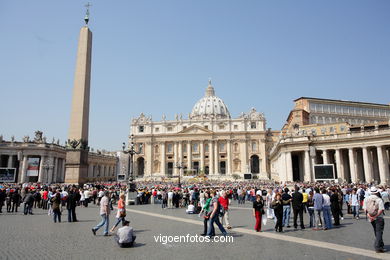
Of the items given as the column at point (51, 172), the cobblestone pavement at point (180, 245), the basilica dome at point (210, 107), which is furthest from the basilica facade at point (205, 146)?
the cobblestone pavement at point (180, 245)

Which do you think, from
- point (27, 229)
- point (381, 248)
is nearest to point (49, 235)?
point (27, 229)

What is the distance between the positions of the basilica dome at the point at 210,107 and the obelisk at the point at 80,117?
81557mm

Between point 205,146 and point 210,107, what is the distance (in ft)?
105

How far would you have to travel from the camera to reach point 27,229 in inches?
345

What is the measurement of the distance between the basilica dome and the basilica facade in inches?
1016

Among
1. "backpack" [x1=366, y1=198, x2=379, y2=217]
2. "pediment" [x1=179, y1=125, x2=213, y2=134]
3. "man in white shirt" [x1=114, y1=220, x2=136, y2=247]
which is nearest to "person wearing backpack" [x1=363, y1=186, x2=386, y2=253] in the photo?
"backpack" [x1=366, y1=198, x2=379, y2=217]

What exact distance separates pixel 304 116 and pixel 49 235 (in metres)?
55.6

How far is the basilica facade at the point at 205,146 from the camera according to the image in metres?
72.9

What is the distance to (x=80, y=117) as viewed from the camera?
1892 centimetres

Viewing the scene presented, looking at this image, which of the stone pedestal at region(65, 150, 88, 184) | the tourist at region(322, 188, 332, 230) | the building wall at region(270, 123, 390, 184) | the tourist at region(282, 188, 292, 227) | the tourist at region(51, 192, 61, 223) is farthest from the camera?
the building wall at region(270, 123, 390, 184)

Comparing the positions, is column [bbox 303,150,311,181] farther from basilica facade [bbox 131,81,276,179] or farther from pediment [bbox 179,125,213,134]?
pediment [bbox 179,125,213,134]

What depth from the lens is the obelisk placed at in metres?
18.5

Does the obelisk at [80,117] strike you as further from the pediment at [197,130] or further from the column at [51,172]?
the pediment at [197,130]

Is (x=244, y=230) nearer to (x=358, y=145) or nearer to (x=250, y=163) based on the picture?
(x=358, y=145)
